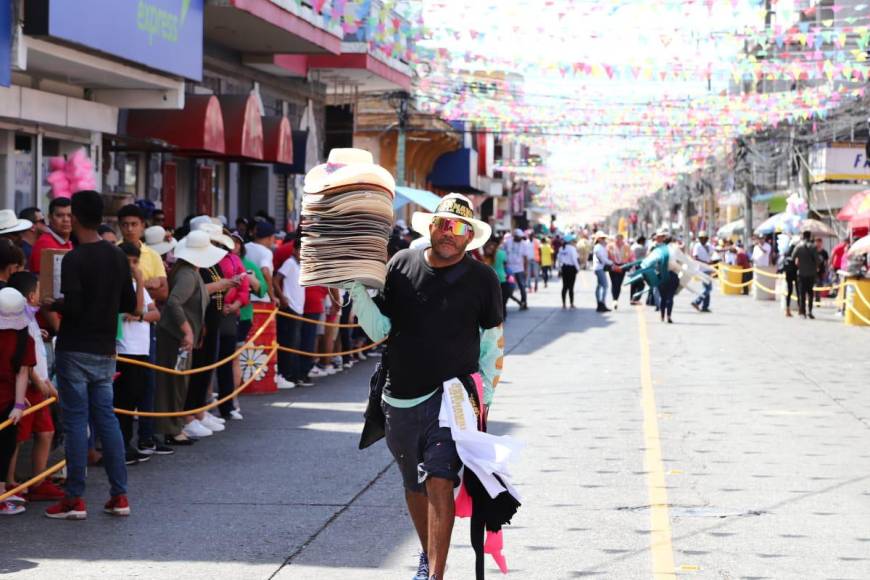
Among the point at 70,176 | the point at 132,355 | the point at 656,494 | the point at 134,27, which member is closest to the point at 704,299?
the point at 134,27

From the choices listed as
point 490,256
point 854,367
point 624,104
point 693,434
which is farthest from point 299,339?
point 624,104

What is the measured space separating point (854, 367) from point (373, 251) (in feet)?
45.3

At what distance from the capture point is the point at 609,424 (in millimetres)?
12812

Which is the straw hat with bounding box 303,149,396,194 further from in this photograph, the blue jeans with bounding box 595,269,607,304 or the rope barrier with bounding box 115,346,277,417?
the blue jeans with bounding box 595,269,607,304

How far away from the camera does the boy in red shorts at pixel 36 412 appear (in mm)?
8867

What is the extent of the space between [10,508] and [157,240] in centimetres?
441

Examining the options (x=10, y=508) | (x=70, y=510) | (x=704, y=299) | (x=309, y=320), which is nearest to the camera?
(x=70, y=510)

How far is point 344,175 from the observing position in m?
6.49

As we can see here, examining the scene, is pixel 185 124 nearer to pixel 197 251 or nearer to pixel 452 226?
pixel 197 251

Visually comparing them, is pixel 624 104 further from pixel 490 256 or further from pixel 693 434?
pixel 693 434

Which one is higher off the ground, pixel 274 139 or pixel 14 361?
pixel 274 139

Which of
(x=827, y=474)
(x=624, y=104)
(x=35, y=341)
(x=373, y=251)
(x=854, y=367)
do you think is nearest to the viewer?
(x=373, y=251)

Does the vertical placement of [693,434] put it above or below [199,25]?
below

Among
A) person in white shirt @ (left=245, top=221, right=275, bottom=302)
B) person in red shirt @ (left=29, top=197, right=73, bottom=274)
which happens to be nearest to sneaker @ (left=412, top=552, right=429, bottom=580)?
person in red shirt @ (left=29, top=197, right=73, bottom=274)
